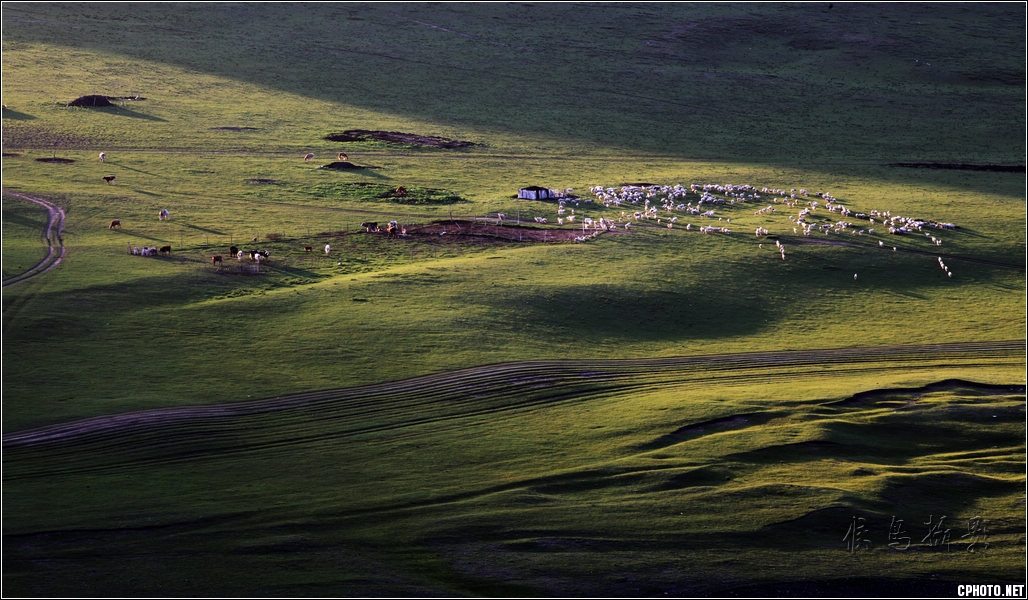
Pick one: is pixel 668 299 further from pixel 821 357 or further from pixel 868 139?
pixel 868 139

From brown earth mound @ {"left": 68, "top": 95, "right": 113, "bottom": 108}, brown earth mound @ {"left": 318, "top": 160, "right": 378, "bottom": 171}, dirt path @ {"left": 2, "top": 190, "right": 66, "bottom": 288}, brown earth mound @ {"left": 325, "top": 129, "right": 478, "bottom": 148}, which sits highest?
brown earth mound @ {"left": 68, "top": 95, "right": 113, "bottom": 108}

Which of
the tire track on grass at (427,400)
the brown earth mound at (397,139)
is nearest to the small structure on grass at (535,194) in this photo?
the brown earth mound at (397,139)

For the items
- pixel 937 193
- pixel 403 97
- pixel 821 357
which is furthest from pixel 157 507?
pixel 403 97

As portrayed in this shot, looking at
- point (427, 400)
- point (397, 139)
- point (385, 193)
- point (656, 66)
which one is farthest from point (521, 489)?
point (656, 66)

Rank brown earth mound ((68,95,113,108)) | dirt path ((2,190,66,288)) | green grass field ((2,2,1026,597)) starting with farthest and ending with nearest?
1. brown earth mound ((68,95,113,108))
2. dirt path ((2,190,66,288))
3. green grass field ((2,2,1026,597))

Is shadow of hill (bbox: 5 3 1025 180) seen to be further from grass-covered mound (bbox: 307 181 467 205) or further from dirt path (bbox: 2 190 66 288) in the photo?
dirt path (bbox: 2 190 66 288)

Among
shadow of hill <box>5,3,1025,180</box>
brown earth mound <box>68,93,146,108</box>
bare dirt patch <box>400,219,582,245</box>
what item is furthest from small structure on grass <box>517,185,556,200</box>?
brown earth mound <box>68,93,146,108</box>
